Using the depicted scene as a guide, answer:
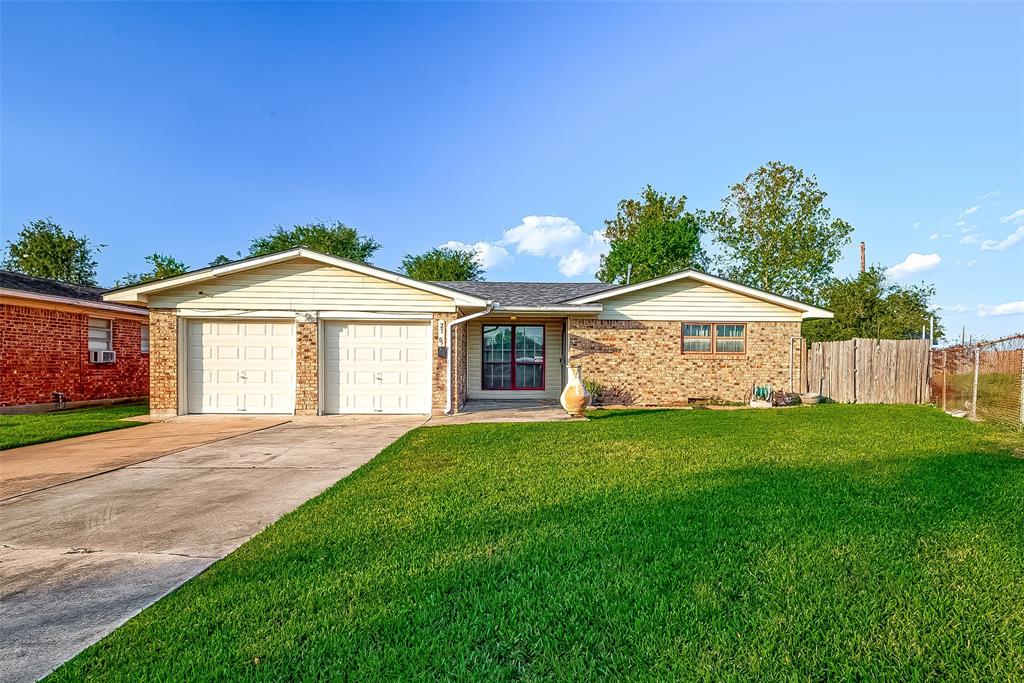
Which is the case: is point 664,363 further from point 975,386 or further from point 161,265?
point 161,265

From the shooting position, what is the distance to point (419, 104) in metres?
14.7

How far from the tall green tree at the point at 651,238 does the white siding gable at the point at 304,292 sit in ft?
63.7

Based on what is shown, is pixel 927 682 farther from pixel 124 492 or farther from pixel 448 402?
pixel 448 402

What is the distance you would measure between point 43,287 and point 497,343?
12.0 metres

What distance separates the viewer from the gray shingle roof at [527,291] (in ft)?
43.5

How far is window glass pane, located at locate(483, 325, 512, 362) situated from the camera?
1487 centimetres

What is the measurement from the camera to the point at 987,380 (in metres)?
8.97

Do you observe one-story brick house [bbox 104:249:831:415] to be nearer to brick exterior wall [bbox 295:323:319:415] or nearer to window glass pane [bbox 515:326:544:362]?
brick exterior wall [bbox 295:323:319:415]

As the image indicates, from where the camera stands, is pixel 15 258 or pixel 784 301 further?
pixel 15 258

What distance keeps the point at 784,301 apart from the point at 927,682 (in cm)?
1262

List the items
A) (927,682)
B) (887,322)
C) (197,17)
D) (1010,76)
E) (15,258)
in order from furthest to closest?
(15,258) < (887,322) < (197,17) < (1010,76) < (927,682)

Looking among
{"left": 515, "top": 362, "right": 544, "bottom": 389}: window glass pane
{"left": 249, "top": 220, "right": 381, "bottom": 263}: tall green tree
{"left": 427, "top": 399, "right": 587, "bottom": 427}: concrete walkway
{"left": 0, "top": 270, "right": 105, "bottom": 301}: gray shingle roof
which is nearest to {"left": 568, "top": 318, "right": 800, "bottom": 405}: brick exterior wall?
{"left": 427, "top": 399, "right": 587, "bottom": 427}: concrete walkway

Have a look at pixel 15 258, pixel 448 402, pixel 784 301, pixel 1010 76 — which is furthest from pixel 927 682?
pixel 15 258

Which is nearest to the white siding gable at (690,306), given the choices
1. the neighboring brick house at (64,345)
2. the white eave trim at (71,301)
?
the white eave trim at (71,301)
